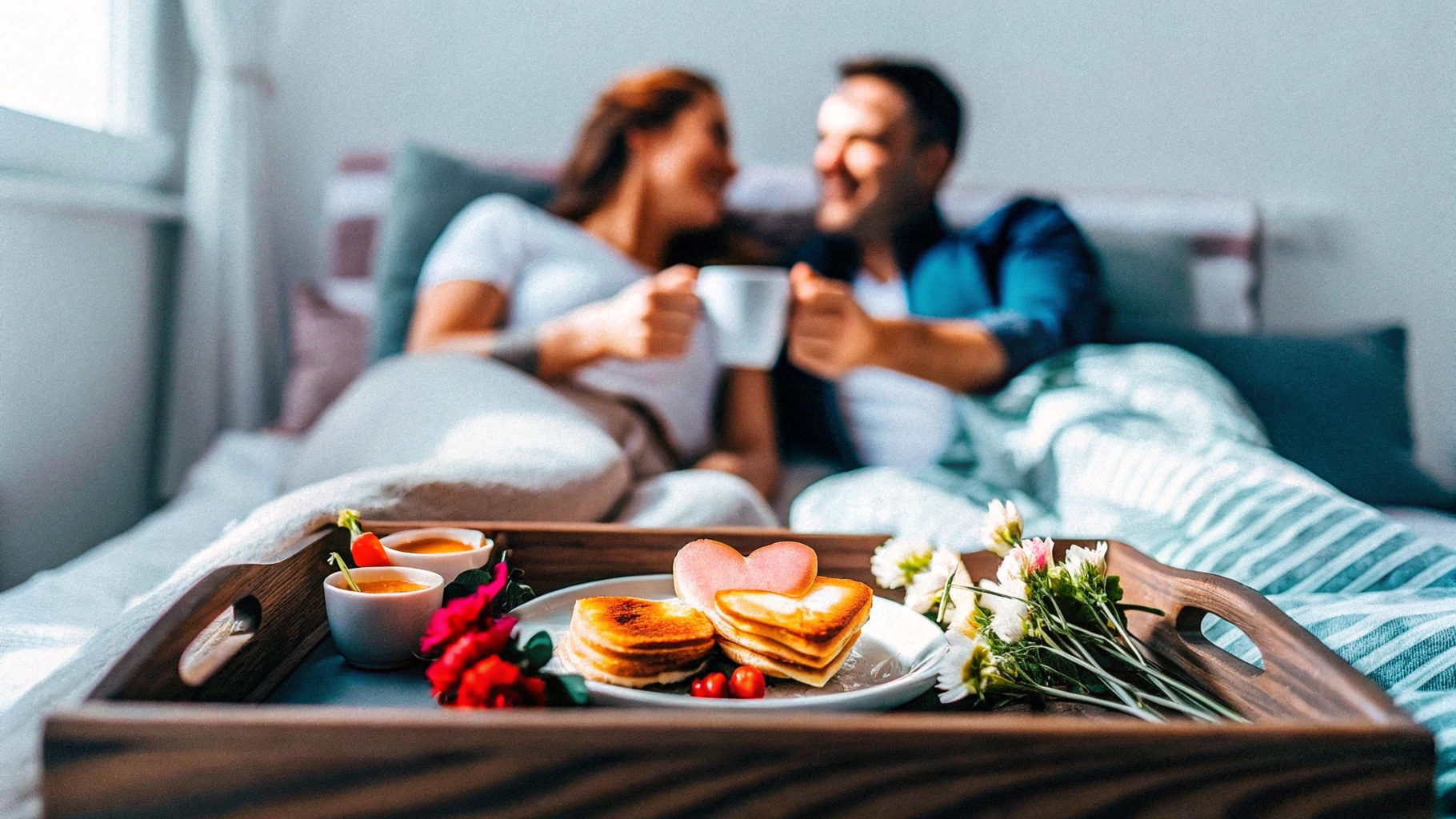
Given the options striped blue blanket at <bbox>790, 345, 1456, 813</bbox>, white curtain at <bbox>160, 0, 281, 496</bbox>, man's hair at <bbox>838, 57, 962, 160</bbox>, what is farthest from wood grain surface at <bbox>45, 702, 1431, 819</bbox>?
white curtain at <bbox>160, 0, 281, 496</bbox>

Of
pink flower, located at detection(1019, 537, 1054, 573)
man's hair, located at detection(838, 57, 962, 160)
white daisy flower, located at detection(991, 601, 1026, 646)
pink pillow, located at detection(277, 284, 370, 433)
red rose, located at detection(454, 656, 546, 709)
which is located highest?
man's hair, located at detection(838, 57, 962, 160)

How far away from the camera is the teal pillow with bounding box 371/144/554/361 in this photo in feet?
5.14

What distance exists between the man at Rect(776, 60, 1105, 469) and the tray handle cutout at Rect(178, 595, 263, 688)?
1007 mm

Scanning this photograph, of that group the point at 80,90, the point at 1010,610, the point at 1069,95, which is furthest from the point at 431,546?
the point at 1069,95

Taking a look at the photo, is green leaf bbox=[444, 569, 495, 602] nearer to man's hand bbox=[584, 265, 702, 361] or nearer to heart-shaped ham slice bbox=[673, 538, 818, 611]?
heart-shaped ham slice bbox=[673, 538, 818, 611]

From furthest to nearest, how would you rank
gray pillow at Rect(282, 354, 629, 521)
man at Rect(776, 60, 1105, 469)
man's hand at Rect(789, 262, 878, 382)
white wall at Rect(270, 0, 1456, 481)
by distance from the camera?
white wall at Rect(270, 0, 1456, 481) → man at Rect(776, 60, 1105, 469) → man's hand at Rect(789, 262, 878, 382) → gray pillow at Rect(282, 354, 629, 521)

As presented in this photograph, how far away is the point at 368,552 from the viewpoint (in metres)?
0.62

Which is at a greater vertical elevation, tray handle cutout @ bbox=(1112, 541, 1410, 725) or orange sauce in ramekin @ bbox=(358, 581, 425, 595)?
tray handle cutout @ bbox=(1112, 541, 1410, 725)

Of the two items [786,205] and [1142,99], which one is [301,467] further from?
[1142,99]

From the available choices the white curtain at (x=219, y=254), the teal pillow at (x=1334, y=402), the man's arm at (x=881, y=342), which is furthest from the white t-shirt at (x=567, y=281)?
the teal pillow at (x=1334, y=402)

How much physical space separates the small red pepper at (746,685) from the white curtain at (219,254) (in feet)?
4.98

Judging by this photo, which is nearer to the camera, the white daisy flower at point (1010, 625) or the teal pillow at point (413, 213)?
the white daisy flower at point (1010, 625)

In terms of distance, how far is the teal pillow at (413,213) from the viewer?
5.14 feet

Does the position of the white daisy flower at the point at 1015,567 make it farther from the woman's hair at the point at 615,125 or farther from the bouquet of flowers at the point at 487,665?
the woman's hair at the point at 615,125
